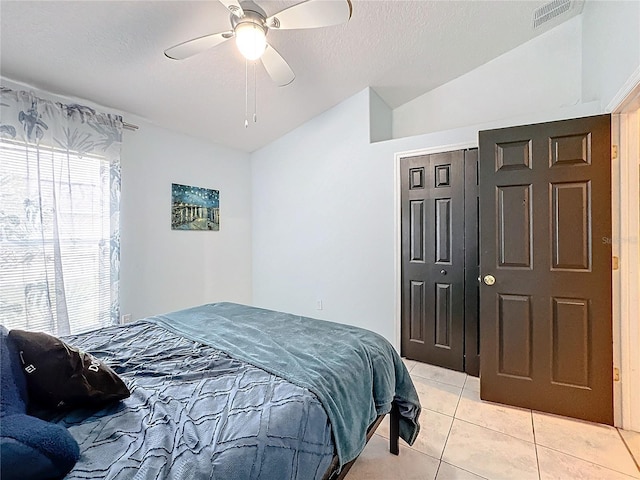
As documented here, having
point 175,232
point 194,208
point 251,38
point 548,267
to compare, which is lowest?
point 548,267

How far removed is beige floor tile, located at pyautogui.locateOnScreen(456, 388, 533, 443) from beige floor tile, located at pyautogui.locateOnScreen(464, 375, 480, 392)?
A: 0.15 m

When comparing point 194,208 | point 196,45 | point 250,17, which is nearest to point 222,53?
point 196,45

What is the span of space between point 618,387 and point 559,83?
2.59 meters

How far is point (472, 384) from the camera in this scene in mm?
2613

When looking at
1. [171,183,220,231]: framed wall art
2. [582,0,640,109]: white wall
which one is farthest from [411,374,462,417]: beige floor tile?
[171,183,220,231]: framed wall art

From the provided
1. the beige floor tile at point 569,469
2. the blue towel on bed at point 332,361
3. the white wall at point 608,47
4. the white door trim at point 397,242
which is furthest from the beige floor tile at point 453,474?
the white wall at point 608,47

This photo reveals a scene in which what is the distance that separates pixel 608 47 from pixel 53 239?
4.24m

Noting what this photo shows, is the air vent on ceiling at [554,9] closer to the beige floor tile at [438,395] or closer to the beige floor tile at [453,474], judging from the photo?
the beige floor tile at [438,395]

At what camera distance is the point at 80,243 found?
2621 millimetres

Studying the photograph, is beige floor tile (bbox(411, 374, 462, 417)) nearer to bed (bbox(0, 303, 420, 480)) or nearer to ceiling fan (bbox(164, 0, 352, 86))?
bed (bbox(0, 303, 420, 480))

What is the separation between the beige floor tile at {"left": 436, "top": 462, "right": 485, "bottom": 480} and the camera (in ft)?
5.22

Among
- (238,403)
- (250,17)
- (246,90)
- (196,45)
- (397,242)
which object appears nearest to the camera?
(238,403)

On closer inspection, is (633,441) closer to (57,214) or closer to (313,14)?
(313,14)

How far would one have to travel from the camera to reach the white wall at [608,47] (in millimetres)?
1710
